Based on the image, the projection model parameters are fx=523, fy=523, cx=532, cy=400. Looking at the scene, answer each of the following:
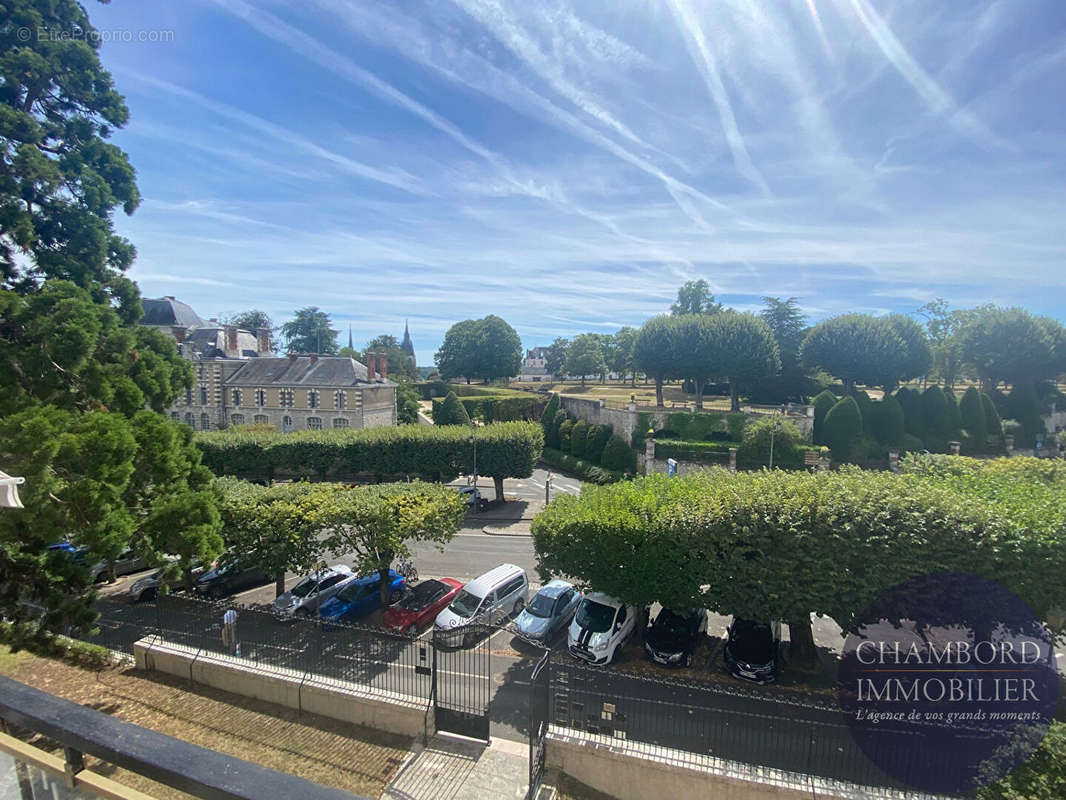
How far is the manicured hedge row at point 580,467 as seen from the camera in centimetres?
3506

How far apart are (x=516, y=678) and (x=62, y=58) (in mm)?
19828

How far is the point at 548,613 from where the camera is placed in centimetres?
1439

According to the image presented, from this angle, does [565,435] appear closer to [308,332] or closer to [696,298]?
[696,298]

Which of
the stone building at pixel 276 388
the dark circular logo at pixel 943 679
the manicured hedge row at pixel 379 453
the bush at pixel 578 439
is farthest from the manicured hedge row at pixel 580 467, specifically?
the dark circular logo at pixel 943 679

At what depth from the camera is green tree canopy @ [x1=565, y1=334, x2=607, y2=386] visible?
7231 cm

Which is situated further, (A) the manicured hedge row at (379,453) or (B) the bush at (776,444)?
(B) the bush at (776,444)

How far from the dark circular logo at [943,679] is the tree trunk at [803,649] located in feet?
3.04

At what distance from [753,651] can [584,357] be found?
61.5 m

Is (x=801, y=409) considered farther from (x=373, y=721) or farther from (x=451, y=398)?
(x=373, y=721)

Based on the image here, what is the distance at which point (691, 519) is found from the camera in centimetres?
1164

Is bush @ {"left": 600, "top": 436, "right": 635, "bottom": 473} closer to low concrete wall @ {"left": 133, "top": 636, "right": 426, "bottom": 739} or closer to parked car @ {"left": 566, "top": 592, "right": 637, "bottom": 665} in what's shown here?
parked car @ {"left": 566, "top": 592, "right": 637, "bottom": 665}

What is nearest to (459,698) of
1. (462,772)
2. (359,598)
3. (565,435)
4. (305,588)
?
(462,772)

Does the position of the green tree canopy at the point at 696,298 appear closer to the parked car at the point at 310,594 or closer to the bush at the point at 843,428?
the bush at the point at 843,428

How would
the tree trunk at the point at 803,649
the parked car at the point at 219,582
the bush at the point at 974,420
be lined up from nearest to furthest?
the tree trunk at the point at 803,649 < the parked car at the point at 219,582 < the bush at the point at 974,420
